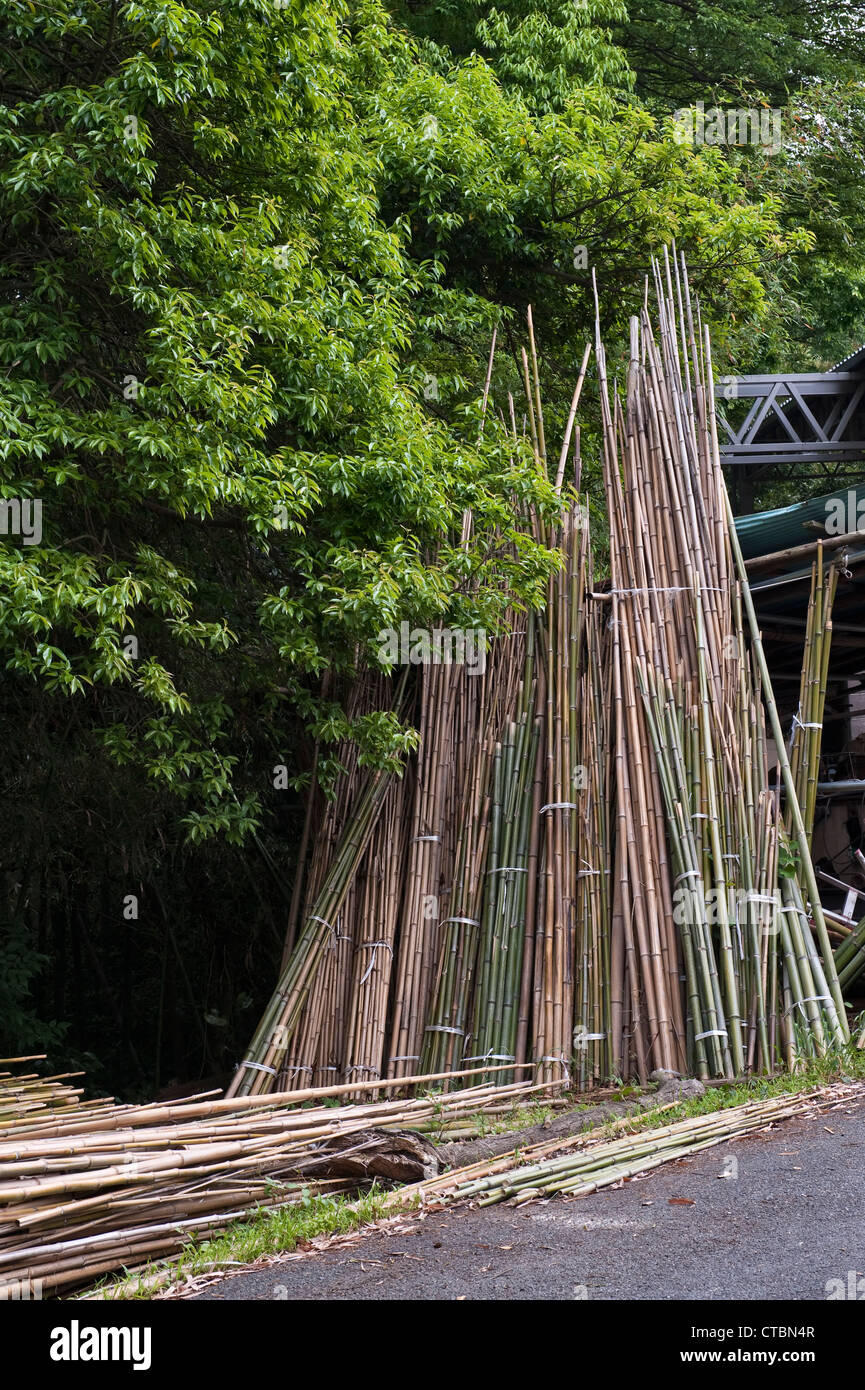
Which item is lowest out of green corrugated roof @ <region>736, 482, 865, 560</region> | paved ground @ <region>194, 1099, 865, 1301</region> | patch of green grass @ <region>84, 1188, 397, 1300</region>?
patch of green grass @ <region>84, 1188, 397, 1300</region>

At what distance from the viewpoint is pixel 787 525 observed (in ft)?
26.5

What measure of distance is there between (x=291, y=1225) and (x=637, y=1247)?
92 centimetres

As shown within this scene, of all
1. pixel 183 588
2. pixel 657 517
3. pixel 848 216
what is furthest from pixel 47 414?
pixel 848 216

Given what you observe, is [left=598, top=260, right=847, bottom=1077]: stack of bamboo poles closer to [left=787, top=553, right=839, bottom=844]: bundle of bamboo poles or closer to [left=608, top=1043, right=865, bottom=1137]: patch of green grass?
[left=608, top=1043, right=865, bottom=1137]: patch of green grass

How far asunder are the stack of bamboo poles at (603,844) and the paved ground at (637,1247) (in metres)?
1.21

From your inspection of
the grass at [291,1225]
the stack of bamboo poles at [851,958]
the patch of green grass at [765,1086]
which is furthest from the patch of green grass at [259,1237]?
the stack of bamboo poles at [851,958]

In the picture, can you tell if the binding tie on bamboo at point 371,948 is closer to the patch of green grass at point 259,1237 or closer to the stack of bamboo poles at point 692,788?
the stack of bamboo poles at point 692,788

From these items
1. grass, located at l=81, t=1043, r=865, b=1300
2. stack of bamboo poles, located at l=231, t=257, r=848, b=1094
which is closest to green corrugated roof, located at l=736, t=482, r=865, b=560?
stack of bamboo poles, located at l=231, t=257, r=848, b=1094

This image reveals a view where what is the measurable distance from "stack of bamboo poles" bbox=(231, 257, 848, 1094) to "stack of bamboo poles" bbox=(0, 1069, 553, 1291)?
123cm

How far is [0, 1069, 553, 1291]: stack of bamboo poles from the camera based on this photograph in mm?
2836

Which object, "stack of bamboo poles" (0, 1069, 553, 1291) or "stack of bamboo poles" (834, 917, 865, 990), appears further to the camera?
"stack of bamboo poles" (834, 917, 865, 990)

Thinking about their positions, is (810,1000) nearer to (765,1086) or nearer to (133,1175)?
(765,1086)

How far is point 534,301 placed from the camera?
787 cm

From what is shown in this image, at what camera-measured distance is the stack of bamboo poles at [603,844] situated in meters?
4.88
